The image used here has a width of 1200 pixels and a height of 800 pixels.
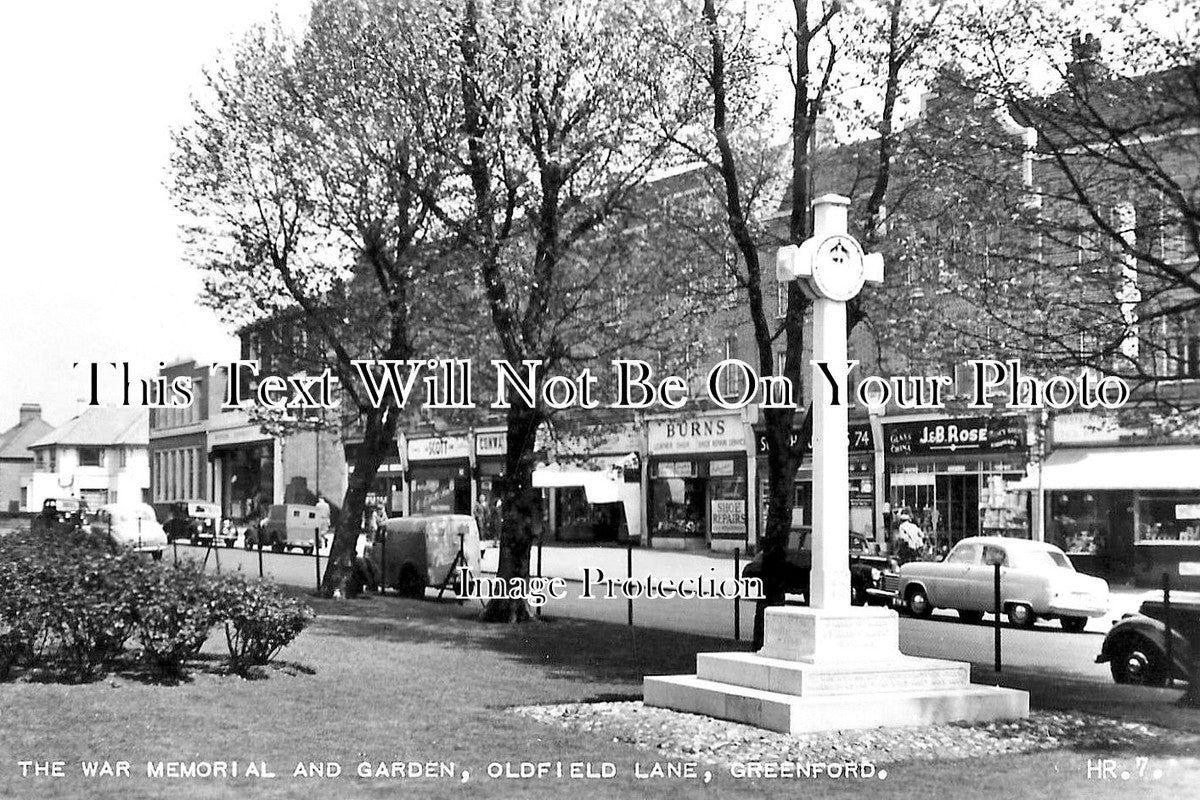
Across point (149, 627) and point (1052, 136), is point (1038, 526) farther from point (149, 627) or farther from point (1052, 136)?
point (149, 627)

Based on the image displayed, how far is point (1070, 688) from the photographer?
1533 centimetres

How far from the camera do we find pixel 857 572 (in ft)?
90.0

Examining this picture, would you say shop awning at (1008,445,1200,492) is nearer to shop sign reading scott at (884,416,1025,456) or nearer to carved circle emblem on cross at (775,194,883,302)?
shop sign reading scott at (884,416,1025,456)

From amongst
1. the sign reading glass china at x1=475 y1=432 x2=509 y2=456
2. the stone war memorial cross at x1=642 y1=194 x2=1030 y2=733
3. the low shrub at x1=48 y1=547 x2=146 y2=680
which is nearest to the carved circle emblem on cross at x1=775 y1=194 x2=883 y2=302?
the stone war memorial cross at x1=642 y1=194 x2=1030 y2=733

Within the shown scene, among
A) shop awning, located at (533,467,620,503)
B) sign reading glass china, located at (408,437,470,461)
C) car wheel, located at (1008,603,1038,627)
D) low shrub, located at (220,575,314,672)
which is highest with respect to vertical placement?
sign reading glass china, located at (408,437,470,461)

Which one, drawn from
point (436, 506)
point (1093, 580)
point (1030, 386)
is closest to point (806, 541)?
point (1093, 580)

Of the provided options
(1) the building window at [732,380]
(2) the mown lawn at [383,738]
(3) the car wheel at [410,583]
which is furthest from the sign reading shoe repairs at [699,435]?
(2) the mown lawn at [383,738]

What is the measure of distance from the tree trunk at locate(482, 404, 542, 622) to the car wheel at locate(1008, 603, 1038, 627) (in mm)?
9326

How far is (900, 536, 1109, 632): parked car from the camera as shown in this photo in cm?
2509

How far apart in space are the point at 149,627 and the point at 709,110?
35.2 ft

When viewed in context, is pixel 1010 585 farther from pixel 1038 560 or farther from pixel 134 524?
pixel 134 524

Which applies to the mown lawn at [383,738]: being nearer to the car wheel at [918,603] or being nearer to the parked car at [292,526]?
the car wheel at [918,603]

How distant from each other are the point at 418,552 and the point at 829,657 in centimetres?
1808

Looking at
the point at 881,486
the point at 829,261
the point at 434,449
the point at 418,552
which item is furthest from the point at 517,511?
the point at 434,449
